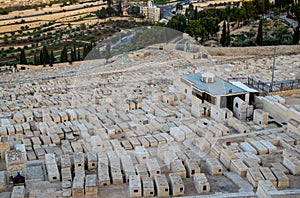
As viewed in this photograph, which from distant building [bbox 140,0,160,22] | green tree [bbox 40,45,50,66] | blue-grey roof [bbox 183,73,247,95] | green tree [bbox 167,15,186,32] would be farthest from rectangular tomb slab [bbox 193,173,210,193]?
distant building [bbox 140,0,160,22]

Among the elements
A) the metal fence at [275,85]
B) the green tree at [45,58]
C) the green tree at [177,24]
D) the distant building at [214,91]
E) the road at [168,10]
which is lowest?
the green tree at [45,58]

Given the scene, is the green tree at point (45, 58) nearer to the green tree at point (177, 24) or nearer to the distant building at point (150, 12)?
the distant building at point (150, 12)

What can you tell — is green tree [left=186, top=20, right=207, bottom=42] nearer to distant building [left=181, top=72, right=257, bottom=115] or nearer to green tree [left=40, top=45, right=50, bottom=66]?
green tree [left=40, top=45, right=50, bottom=66]

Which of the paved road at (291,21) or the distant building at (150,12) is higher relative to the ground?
the distant building at (150,12)

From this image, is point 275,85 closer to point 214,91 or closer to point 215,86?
point 215,86

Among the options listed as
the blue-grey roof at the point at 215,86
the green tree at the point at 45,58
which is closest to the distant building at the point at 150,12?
the green tree at the point at 45,58

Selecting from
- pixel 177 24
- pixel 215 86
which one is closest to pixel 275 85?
pixel 215 86

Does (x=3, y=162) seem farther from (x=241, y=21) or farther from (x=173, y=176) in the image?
(x=241, y=21)

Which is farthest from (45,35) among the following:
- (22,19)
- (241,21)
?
(241,21)
